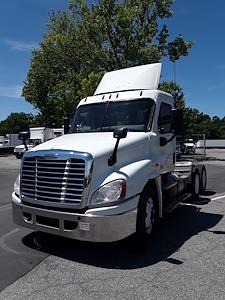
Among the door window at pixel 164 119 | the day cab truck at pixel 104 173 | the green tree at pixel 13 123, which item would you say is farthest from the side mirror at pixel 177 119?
the green tree at pixel 13 123

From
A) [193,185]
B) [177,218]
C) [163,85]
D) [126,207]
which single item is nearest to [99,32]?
[163,85]

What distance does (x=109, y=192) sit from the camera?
17.7 ft

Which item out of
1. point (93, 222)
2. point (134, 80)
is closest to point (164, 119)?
point (134, 80)

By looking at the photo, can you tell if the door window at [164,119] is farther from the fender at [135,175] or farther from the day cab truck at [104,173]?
the fender at [135,175]

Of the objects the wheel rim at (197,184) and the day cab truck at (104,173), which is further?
the wheel rim at (197,184)

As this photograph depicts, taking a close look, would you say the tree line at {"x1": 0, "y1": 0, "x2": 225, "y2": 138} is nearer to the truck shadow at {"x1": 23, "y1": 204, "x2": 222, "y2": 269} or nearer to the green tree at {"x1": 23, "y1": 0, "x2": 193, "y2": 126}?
the green tree at {"x1": 23, "y1": 0, "x2": 193, "y2": 126}

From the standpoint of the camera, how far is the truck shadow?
18.2ft

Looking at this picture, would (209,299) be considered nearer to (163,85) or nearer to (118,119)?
(118,119)

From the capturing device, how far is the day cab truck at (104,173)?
5.36 m

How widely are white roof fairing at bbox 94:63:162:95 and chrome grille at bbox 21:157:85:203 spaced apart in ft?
10.0

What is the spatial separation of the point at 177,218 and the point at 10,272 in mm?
4339

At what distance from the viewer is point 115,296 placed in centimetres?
435

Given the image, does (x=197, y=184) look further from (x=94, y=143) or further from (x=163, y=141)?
(x=94, y=143)

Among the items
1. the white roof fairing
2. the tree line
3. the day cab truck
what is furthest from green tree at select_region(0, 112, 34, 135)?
the day cab truck
